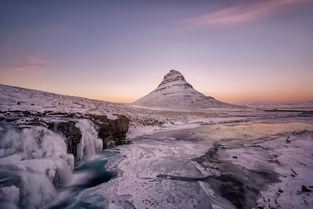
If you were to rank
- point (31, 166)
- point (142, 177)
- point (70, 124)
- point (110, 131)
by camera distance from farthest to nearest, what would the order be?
point (110, 131) < point (70, 124) < point (142, 177) < point (31, 166)

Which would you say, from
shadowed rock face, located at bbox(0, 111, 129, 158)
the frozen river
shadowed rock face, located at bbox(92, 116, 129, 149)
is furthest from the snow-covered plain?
shadowed rock face, located at bbox(92, 116, 129, 149)

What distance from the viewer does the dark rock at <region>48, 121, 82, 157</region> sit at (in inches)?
479

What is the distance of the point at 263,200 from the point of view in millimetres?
7598

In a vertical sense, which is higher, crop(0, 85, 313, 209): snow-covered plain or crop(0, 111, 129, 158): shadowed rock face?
crop(0, 111, 129, 158): shadowed rock face

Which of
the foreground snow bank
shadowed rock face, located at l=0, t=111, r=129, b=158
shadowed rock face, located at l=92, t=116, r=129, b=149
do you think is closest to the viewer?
the foreground snow bank

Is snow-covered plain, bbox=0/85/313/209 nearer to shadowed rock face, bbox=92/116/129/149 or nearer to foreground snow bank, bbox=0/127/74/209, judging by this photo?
foreground snow bank, bbox=0/127/74/209

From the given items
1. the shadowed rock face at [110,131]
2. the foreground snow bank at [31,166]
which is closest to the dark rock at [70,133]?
the foreground snow bank at [31,166]

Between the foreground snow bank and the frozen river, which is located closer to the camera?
the foreground snow bank

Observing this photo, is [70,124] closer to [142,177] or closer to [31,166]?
[31,166]

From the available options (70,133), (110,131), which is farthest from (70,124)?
(110,131)

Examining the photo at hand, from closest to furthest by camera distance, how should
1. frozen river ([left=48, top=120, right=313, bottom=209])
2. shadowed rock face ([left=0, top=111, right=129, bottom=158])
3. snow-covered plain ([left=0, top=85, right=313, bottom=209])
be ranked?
snow-covered plain ([left=0, top=85, right=313, bottom=209]), frozen river ([left=48, top=120, right=313, bottom=209]), shadowed rock face ([left=0, top=111, right=129, bottom=158])

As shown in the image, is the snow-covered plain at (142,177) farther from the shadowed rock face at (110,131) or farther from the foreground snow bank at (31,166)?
the shadowed rock face at (110,131)

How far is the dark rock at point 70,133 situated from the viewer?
12156mm

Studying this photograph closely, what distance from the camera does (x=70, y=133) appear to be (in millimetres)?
12422
